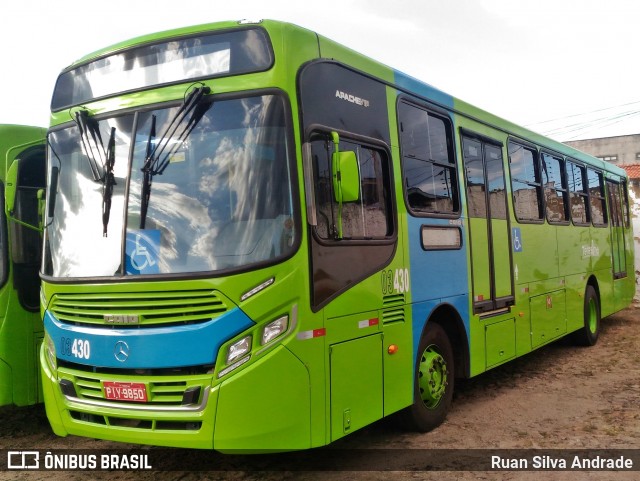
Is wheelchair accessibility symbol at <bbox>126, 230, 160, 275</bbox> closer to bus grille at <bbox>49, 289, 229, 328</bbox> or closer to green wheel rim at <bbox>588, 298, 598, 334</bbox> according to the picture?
bus grille at <bbox>49, 289, 229, 328</bbox>

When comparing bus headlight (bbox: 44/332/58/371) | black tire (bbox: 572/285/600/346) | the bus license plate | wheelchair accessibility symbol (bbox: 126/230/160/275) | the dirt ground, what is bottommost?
the dirt ground

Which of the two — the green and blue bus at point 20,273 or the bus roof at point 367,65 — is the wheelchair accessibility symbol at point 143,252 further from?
the green and blue bus at point 20,273

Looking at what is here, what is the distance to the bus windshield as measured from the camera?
13.8ft

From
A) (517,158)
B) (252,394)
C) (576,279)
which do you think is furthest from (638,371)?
(252,394)

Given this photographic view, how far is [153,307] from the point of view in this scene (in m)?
4.27

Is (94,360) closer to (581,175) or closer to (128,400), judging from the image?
(128,400)

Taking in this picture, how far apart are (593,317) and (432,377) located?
21.2 feet

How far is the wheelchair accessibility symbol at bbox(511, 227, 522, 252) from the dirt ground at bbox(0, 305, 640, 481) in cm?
174

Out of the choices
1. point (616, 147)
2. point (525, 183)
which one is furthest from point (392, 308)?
point (616, 147)

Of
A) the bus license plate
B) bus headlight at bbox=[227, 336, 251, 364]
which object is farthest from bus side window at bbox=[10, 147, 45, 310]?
bus headlight at bbox=[227, 336, 251, 364]

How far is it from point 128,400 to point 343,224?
192 centimetres

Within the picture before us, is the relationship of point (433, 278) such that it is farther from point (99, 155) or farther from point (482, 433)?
point (99, 155)

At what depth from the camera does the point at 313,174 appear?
4.45 metres

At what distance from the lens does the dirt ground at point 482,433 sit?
4996 millimetres
